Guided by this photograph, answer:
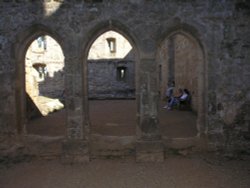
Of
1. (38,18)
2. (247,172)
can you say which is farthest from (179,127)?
(38,18)

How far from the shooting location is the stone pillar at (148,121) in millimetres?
4551

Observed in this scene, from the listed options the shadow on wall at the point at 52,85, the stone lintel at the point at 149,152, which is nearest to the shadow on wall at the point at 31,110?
the stone lintel at the point at 149,152

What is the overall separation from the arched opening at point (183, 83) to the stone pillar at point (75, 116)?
1793 mm

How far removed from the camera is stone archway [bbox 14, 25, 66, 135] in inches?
179

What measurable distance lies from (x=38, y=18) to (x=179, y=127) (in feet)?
Result: 14.1

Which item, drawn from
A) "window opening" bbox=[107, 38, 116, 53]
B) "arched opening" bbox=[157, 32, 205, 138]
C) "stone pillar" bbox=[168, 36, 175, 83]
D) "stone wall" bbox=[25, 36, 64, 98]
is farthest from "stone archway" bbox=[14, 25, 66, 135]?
"window opening" bbox=[107, 38, 116, 53]

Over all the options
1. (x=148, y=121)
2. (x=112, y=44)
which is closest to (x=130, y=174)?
(x=148, y=121)

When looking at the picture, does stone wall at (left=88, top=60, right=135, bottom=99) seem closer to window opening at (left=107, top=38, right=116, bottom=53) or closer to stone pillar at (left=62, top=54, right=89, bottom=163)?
window opening at (left=107, top=38, right=116, bottom=53)

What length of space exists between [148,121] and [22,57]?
2908mm

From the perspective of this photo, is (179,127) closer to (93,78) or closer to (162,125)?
(162,125)

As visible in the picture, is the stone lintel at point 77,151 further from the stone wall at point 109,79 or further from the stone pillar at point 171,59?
the stone wall at point 109,79

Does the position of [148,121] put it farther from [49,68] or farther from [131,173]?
[49,68]

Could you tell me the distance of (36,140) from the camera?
189 inches

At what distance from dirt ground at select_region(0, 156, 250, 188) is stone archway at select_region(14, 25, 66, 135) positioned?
2.95 ft
